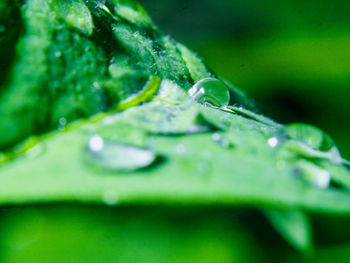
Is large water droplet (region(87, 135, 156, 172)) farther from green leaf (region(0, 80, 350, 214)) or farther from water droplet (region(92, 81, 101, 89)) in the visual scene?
water droplet (region(92, 81, 101, 89))

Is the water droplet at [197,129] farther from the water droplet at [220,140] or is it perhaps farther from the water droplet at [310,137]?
the water droplet at [310,137]

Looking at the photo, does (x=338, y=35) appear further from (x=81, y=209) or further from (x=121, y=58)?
(x=121, y=58)

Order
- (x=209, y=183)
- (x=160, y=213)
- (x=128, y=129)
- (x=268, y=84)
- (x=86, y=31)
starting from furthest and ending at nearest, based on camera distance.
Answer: (x=268, y=84) → (x=160, y=213) → (x=86, y=31) → (x=128, y=129) → (x=209, y=183)

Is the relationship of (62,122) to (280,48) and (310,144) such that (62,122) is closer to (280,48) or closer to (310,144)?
(310,144)

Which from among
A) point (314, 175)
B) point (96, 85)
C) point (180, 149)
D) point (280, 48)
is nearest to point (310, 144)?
point (314, 175)

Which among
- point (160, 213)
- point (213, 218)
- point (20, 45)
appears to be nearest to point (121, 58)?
point (20, 45)
